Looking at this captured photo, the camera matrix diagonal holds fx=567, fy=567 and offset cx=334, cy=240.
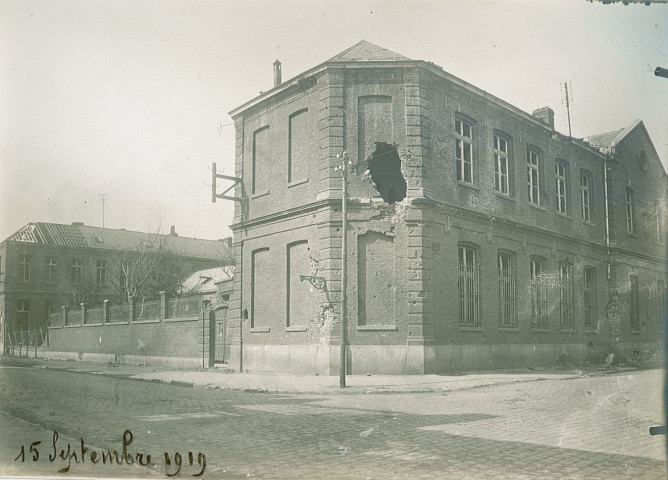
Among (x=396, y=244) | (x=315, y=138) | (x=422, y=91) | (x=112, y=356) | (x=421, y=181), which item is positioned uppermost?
(x=422, y=91)

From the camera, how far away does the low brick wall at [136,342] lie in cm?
2045

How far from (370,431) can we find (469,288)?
10.5m

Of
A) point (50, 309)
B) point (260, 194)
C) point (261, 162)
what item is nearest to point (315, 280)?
point (260, 194)

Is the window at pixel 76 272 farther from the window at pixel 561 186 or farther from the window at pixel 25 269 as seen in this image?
the window at pixel 561 186

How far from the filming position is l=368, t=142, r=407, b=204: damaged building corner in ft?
53.0

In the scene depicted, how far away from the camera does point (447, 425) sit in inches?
282

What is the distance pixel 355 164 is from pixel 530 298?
745cm

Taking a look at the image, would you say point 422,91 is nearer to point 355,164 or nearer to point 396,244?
point 355,164

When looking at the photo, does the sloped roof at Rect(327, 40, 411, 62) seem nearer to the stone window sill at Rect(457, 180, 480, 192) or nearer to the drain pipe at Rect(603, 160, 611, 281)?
the stone window sill at Rect(457, 180, 480, 192)

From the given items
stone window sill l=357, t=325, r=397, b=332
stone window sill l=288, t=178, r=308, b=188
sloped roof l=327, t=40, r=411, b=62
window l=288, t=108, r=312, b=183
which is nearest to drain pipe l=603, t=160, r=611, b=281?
stone window sill l=357, t=325, r=397, b=332

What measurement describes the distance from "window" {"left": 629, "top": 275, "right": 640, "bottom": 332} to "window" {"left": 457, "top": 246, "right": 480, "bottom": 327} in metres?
4.22

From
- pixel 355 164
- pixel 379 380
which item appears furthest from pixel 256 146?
pixel 379 380

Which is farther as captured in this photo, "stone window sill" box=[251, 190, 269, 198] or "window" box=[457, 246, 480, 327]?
"stone window sill" box=[251, 190, 269, 198]

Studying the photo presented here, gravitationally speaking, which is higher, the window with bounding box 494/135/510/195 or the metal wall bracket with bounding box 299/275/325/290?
the window with bounding box 494/135/510/195
